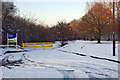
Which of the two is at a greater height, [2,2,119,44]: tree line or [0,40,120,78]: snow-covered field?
[2,2,119,44]: tree line

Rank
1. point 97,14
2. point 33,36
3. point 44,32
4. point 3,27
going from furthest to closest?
1. point 44,32
2. point 33,36
3. point 97,14
4. point 3,27

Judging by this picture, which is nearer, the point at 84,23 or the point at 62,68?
the point at 62,68

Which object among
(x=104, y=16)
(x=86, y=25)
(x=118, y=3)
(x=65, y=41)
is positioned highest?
(x=118, y=3)

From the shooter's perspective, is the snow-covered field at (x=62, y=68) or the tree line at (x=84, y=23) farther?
the tree line at (x=84, y=23)

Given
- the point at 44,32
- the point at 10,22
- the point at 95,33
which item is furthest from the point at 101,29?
the point at 10,22

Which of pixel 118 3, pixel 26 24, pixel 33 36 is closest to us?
pixel 118 3

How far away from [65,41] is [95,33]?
6731mm

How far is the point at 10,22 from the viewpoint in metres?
25.3

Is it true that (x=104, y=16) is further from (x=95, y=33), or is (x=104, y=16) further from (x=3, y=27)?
(x=3, y=27)

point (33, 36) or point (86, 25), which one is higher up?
point (86, 25)

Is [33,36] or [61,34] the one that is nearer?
[61,34]

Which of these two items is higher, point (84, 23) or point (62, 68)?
point (84, 23)

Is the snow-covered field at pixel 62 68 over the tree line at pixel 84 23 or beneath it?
beneath

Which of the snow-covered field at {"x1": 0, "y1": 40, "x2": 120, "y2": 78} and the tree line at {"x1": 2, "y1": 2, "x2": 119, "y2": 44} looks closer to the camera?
the snow-covered field at {"x1": 0, "y1": 40, "x2": 120, "y2": 78}
